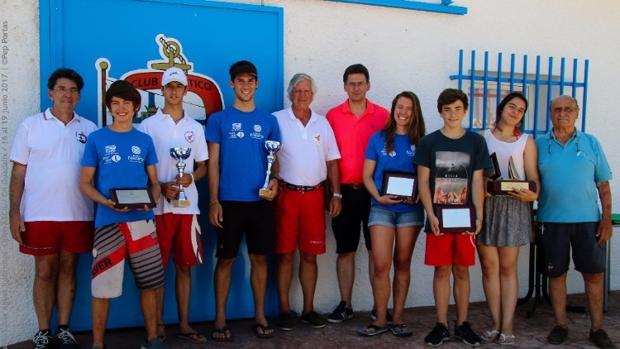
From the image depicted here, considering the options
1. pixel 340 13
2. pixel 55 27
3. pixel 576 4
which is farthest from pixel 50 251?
pixel 576 4

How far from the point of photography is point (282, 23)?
4703 mm

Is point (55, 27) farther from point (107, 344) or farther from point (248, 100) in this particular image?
point (107, 344)

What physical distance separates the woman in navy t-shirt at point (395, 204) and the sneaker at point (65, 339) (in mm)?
2055

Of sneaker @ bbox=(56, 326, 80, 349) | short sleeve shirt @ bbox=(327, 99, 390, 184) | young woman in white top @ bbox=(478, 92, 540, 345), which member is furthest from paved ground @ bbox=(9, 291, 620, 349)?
short sleeve shirt @ bbox=(327, 99, 390, 184)

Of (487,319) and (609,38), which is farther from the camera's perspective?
(609,38)

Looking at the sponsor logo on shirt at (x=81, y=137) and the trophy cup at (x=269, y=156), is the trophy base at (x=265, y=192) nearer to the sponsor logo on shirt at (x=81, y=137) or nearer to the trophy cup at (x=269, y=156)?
the trophy cup at (x=269, y=156)

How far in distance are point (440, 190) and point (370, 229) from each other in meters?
0.62

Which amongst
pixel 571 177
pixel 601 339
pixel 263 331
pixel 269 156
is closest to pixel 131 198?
pixel 269 156

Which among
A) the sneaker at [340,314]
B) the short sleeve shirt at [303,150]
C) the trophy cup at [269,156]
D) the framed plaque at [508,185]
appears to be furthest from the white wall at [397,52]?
the framed plaque at [508,185]

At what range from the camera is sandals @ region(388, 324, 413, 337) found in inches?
168

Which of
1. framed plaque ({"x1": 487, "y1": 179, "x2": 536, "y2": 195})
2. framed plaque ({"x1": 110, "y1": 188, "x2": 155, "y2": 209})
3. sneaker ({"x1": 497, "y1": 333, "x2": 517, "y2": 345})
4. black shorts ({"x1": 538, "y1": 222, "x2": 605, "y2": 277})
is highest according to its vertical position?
framed plaque ({"x1": 487, "y1": 179, "x2": 536, "y2": 195})

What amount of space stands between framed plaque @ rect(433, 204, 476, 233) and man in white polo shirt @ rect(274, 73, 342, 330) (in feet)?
2.81

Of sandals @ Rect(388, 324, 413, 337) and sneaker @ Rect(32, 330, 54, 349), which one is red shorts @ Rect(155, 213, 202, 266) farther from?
sandals @ Rect(388, 324, 413, 337)

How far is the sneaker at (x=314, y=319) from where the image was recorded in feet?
14.8
